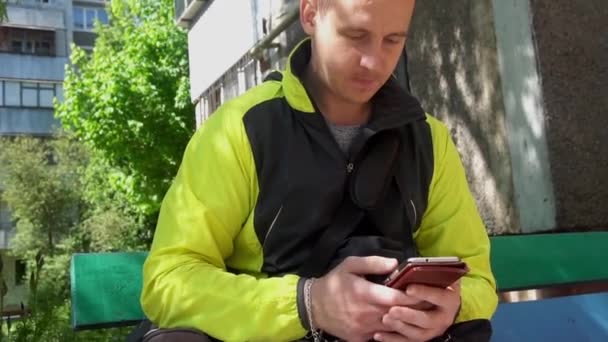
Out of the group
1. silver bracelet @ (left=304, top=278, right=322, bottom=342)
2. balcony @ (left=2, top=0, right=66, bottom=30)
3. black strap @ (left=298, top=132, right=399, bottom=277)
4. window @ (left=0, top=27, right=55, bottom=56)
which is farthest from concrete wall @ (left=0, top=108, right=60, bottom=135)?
silver bracelet @ (left=304, top=278, right=322, bottom=342)

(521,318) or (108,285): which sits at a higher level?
(108,285)

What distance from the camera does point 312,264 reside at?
1775mm

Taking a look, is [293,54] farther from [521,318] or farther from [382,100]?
[521,318]

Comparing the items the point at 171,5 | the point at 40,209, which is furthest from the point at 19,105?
the point at 171,5

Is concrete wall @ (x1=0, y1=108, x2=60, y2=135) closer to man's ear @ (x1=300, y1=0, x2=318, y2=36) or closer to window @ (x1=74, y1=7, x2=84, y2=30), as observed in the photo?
window @ (x1=74, y1=7, x2=84, y2=30)

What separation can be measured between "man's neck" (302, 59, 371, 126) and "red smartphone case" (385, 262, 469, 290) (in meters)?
0.58

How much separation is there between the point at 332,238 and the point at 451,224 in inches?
14.9

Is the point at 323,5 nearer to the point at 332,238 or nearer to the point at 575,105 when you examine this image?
the point at 332,238

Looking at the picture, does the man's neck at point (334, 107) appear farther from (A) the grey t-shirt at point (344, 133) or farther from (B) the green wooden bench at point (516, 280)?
(B) the green wooden bench at point (516, 280)

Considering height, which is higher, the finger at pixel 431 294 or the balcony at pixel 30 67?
the balcony at pixel 30 67

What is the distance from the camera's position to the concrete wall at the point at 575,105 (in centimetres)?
384

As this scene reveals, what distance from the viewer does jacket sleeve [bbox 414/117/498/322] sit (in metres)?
1.95

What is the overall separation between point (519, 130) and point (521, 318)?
139 centimetres

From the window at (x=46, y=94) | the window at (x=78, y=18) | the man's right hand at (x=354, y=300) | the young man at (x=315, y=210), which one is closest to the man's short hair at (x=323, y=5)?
the young man at (x=315, y=210)
